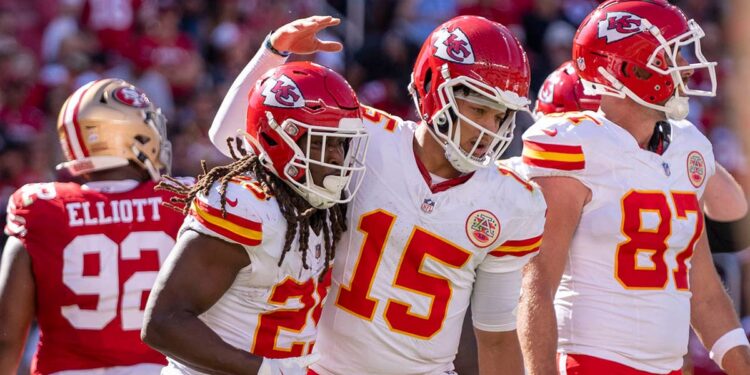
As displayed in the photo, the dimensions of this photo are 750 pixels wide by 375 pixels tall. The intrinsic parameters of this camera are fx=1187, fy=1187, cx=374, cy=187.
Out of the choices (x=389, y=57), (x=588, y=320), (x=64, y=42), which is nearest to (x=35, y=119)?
(x=64, y=42)

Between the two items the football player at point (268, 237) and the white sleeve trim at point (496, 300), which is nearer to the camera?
the football player at point (268, 237)

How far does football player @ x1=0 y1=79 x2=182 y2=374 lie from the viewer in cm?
392

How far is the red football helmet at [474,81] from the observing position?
10.6ft

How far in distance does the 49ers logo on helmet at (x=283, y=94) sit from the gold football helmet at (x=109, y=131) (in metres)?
1.12

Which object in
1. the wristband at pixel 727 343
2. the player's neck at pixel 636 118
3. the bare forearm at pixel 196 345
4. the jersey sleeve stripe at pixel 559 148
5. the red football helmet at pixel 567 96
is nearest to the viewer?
the bare forearm at pixel 196 345

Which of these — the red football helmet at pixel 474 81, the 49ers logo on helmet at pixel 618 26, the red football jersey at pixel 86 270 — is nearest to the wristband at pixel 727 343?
the 49ers logo on helmet at pixel 618 26

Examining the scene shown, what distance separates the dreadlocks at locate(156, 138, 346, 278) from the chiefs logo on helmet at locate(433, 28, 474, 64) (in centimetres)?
52

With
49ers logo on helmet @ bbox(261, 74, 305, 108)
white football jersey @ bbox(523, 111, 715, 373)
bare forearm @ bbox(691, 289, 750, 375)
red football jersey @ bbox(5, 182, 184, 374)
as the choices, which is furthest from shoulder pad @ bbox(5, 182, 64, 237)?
bare forearm @ bbox(691, 289, 750, 375)

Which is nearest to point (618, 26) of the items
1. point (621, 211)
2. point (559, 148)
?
point (559, 148)

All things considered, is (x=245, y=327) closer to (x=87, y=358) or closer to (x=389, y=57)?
(x=87, y=358)

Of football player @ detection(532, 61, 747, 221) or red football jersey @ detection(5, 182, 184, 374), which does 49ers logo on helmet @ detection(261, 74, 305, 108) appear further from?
football player @ detection(532, 61, 747, 221)

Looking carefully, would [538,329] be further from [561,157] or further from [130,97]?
[130,97]

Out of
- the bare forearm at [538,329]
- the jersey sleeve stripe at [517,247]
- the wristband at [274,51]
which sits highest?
the wristband at [274,51]

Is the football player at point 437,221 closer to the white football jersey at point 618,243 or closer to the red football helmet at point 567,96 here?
the white football jersey at point 618,243
